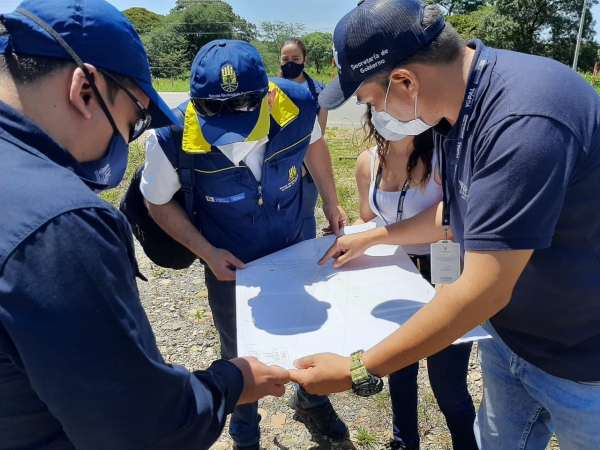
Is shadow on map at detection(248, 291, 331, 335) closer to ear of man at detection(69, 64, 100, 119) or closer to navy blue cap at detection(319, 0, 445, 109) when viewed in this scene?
navy blue cap at detection(319, 0, 445, 109)

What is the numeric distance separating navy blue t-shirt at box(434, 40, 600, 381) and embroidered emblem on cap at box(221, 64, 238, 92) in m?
0.89

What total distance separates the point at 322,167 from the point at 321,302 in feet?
3.23

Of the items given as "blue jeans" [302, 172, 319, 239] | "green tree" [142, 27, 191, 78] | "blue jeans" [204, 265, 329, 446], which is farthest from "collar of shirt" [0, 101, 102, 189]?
"green tree" [142, 27, 191, 78]

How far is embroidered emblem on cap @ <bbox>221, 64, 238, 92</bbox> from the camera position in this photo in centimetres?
190

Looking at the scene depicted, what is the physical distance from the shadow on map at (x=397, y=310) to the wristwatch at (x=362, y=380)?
1.04 ft

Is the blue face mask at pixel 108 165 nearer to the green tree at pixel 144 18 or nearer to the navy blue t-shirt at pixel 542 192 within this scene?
the navy blue t-shirt at pixel 542 192

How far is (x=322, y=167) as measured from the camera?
8.76ft

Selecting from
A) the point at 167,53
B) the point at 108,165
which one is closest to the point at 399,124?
the point at 108,165

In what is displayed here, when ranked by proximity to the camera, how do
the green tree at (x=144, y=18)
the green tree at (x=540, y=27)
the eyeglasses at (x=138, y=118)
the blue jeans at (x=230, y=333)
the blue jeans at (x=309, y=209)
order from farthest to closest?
the green tree at (x=144, y=18), the green tree at (x=540, y=27), the blue jeans at (x=309, y=209), the blue jeans at (x=230, y=333), the eyeglasses at (x=138, y=118)

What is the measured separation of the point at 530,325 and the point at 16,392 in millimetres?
1319

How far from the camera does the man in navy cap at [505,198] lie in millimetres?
1112

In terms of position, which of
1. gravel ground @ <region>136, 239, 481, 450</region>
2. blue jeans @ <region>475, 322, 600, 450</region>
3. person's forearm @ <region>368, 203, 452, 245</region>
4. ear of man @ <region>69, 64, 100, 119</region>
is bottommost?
gravel ground @ <region>136, 239, 481, 450</region>

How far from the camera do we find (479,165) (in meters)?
1.21

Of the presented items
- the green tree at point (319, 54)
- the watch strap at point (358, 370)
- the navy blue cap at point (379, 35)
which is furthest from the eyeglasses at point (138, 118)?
the green tree at point (319, 54)
